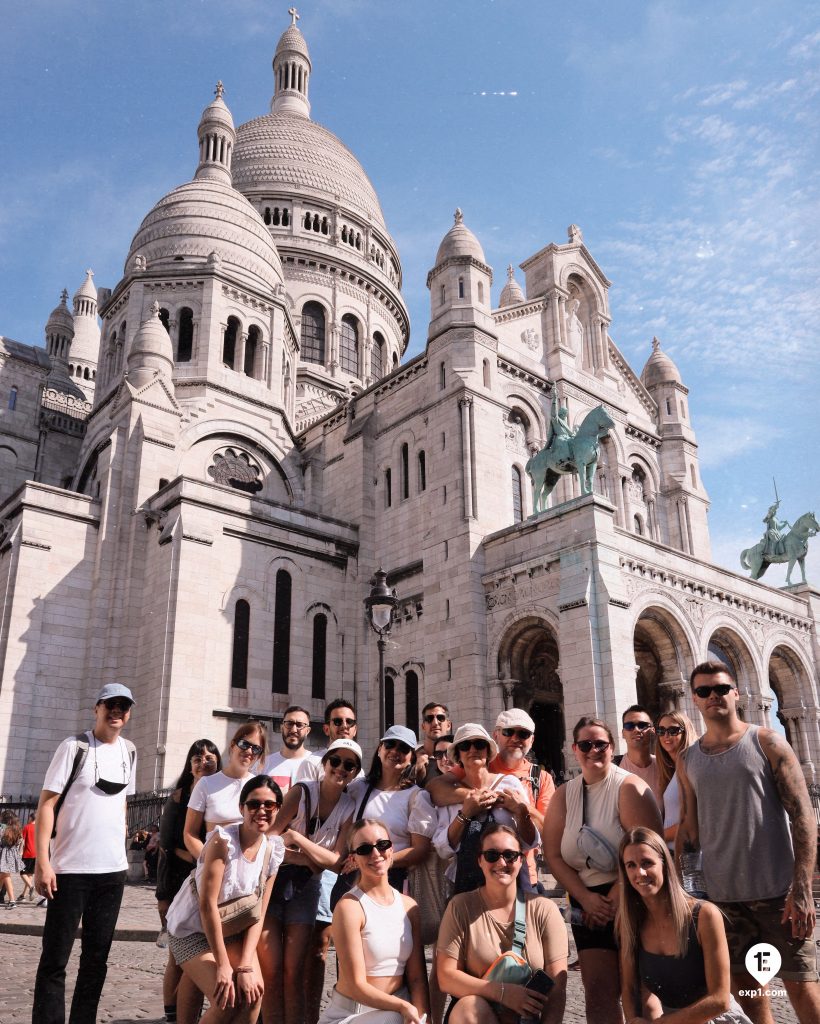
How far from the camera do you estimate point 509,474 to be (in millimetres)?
28438

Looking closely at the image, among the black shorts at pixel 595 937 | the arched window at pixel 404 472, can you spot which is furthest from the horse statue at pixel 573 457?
the black shorts at pixel 595 937

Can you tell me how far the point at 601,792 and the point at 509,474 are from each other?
2272 cm

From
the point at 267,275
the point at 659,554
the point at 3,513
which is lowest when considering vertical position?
the point at 659,554

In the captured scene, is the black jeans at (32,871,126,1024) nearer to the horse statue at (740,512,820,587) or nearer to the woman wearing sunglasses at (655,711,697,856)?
the woman wearing sunglasses at (655,711,697,856)

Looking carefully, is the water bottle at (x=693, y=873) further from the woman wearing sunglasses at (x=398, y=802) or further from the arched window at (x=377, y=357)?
the arched window at (x=377, y=357)

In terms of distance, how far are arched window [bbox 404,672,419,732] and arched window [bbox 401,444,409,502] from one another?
6153mm

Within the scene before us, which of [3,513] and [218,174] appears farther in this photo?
[218,174]

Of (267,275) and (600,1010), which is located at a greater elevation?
(267,275)

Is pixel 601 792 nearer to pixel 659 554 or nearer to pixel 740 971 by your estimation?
pixel 740 971

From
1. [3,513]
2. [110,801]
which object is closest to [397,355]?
[3,513]

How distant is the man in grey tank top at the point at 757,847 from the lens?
5.27 m

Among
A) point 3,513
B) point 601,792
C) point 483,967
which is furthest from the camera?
point 3,513

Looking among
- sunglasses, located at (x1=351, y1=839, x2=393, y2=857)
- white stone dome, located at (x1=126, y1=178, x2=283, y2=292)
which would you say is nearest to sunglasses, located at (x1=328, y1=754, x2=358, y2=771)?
sunglasses, located at (x1=351, y1=839, x2=393, y2=857)

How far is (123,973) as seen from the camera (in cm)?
975
